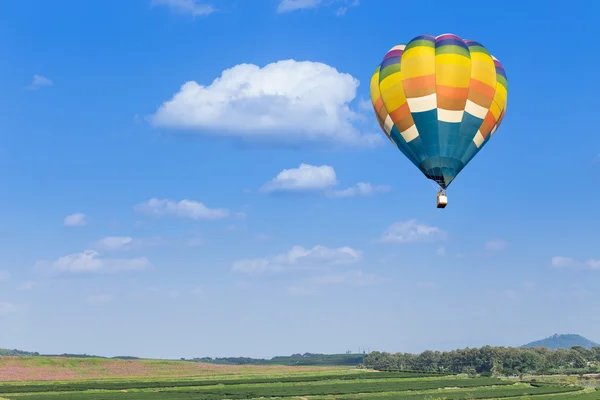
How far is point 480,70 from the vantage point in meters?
52.5

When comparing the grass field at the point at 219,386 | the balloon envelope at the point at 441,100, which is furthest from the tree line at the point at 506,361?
the balloon envelope at the point at 441,100

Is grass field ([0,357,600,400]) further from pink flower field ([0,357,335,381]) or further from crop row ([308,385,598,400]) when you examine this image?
pink flower field ([0,357,335,381])

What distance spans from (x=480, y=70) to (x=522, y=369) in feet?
445

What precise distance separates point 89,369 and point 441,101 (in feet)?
292

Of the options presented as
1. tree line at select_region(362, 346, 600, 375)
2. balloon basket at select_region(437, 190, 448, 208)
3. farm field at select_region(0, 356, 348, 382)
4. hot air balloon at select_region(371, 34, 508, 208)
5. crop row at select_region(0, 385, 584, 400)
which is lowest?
crop row at select_region(0, 385, 584, 400)

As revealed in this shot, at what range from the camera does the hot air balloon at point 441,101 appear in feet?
169

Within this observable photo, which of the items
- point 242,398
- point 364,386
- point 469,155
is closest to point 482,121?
point 469,155

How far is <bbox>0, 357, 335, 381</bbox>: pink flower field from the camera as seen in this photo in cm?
11269

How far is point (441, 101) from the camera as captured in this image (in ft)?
169

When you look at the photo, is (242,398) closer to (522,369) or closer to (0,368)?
(0,368)

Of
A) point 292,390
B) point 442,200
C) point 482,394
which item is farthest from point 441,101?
point 292,390

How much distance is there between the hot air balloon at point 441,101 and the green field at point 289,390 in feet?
133

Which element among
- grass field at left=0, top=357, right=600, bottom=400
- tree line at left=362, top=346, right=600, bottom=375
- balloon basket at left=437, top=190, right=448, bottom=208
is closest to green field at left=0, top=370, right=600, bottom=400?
grass field at left=0, top=357, right=600, bottom=400

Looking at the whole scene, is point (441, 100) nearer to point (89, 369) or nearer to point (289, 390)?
point (289, 390)
